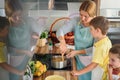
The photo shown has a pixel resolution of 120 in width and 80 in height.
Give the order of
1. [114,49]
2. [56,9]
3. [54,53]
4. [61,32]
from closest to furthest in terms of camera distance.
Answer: [114,49]
[61,32]
[54,53]
[56,9]

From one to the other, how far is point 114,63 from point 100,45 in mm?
61

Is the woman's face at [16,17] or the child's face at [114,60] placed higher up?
the woman's face at [16,17]

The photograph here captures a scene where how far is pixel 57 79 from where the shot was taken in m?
0.57

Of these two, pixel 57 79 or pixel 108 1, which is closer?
pixel 57 79

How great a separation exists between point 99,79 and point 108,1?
2.13 feet

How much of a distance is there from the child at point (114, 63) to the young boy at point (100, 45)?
32mm

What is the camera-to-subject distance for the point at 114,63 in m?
0.51

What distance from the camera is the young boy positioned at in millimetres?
533

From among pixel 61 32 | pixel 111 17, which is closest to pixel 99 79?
pixel 61 32

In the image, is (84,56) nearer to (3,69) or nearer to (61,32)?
(61,32)

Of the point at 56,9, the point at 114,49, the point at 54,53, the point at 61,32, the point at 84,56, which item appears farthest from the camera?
the point at 56,9

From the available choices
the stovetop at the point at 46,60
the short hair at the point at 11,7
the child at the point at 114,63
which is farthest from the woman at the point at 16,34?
the stovetop at the point at 46,60

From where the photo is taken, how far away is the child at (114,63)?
50 cm

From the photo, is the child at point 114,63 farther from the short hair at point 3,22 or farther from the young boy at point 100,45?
the short hair at point 3,22
